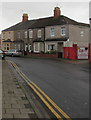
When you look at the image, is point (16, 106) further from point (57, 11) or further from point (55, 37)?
point (57, 11)

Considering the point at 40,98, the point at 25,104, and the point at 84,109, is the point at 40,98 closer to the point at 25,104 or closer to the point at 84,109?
the point at 25,104

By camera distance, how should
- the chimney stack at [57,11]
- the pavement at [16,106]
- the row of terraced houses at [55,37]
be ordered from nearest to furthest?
the pavement at [16,106], the row of terraced houses at [55,37], the chimney stack at [57,11]

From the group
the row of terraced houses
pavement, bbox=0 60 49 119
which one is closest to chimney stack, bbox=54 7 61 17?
the row of terraced houses

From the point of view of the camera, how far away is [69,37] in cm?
3728

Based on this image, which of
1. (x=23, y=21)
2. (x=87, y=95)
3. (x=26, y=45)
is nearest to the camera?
(x=87, y=95)

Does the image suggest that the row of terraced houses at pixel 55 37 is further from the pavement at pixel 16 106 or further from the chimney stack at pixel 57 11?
the pavement at pixel 16 106

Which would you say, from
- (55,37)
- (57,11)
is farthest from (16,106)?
(57,11)

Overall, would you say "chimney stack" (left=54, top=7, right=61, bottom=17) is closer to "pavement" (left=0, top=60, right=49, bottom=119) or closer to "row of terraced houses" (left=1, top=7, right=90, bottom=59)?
"row of terraced houses" (left=1, top=7, right=90, bottom=59)

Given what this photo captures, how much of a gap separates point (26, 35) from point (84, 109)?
4342cm

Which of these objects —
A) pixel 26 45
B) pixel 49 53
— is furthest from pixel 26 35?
pixel 49 53

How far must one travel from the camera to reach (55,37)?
4003 cm

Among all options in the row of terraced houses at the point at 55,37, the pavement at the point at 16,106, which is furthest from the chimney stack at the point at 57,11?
the pavement at the point at 16,106

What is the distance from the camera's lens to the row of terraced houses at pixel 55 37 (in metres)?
34.7

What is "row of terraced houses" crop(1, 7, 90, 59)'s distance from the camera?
114ft
